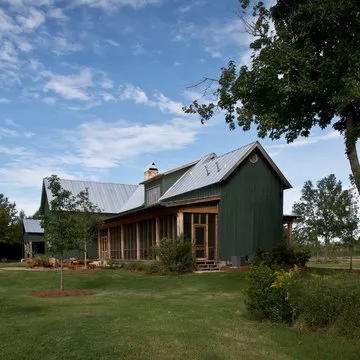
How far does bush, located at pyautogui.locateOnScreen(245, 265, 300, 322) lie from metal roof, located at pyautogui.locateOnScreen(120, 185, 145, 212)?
97.2 ft

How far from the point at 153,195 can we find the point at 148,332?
1071 inches

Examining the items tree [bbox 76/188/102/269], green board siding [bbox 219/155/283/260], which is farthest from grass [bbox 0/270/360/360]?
tree [bbox 76/188/102/269]

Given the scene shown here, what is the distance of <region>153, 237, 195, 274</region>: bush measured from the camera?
2212 centimetres

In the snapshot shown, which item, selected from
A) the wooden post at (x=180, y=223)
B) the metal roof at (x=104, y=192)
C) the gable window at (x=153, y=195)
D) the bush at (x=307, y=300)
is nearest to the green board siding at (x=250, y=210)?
the wooden post at (x=180, y=223)

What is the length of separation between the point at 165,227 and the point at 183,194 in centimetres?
400

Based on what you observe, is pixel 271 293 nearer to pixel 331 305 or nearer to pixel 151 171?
pixel 331 305

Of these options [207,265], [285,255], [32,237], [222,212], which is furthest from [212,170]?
[32,237]

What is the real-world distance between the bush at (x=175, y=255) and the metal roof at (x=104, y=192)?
20.9m

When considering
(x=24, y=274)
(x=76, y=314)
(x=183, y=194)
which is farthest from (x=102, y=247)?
(x=76, y=314)

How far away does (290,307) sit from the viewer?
29.1 ft

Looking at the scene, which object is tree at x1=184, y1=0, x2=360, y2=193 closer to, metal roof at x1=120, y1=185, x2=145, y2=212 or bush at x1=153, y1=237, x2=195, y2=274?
bush at x1=153, y1=237, x2=195, y2=274

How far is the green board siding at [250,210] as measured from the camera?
1024 inches

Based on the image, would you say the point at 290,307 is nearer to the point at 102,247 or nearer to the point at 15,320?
the point at 15,320

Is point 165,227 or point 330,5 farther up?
point 330,5
